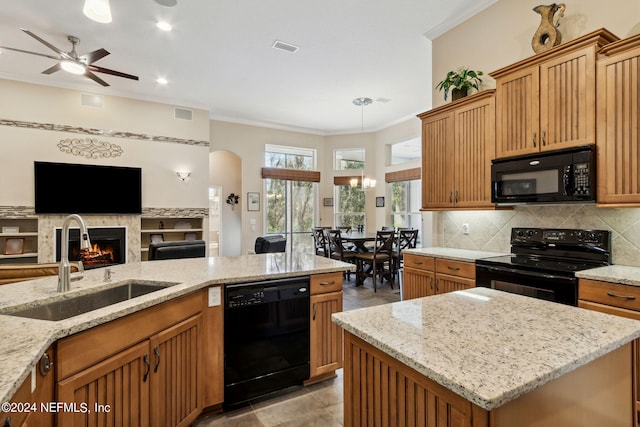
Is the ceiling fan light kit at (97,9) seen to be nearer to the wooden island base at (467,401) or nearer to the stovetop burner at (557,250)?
the wooden island base at (467,401)

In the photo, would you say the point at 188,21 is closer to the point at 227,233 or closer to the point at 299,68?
the point at 299,68

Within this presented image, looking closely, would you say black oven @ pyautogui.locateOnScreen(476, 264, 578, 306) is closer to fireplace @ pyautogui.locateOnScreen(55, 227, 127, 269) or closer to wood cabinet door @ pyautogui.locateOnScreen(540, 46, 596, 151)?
wood cabinet door @ pyautogui.locateOnScreen(540, 46, 596, 151)

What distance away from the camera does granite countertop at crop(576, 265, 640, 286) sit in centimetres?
190

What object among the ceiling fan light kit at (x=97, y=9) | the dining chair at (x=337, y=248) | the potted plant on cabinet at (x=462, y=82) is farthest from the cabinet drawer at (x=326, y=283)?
the dining chair at (x=337, y=248)

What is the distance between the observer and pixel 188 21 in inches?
138

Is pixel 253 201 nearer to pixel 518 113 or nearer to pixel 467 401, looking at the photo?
pixel 518 113

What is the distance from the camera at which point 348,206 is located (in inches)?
324

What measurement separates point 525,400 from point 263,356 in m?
1.79

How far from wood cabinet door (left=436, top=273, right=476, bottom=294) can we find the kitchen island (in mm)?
1499

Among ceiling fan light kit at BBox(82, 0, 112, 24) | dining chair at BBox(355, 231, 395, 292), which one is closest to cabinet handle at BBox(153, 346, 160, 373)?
ceiling fan light kit at BBox(82, 0, 112, 24)

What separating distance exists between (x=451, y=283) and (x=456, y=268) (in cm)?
16

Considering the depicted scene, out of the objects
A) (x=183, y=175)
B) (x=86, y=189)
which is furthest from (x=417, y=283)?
(x=86, y=189)

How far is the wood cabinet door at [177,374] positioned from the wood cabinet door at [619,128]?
2.91 meters

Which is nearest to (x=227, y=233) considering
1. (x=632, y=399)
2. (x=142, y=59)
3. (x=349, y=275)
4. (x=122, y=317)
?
(x=349, y=275)
